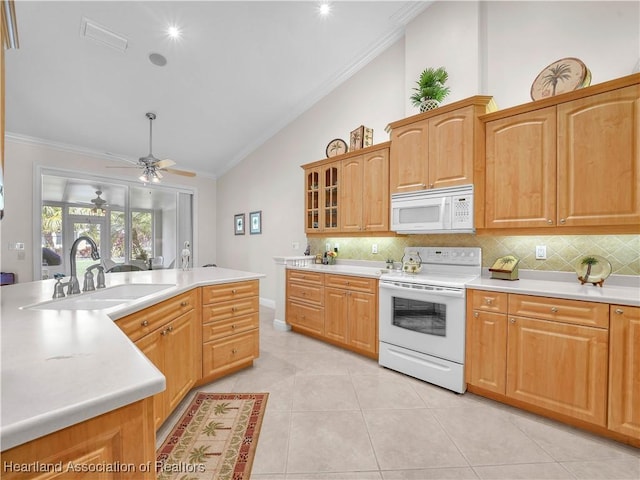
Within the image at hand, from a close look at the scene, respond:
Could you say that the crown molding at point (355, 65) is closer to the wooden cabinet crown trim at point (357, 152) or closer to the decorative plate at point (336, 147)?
the decorative plate at point (336, 147)

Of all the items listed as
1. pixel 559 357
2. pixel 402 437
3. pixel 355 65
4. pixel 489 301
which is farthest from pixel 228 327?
pixel 355 65

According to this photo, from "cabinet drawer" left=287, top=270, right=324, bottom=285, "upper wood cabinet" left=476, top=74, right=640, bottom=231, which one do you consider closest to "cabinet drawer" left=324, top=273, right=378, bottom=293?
"cabinet drawer" left=287, top=270, right=324, bottom=285

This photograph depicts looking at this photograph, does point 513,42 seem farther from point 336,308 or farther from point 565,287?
point 336,308

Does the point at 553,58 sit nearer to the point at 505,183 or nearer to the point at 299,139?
the point at 505,183

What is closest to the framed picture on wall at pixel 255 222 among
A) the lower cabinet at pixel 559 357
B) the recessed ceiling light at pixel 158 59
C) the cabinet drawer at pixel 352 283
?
the cabinet drawer at pixel 352 283

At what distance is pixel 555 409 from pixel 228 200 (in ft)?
20.2

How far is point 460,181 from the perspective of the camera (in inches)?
98.1

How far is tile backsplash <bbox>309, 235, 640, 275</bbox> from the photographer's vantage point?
6.79 feet

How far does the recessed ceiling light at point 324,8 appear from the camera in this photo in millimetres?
2967

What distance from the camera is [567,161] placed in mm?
2064

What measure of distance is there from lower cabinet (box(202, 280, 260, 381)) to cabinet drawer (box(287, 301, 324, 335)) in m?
0.92

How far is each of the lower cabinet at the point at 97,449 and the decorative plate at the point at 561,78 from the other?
126 inches

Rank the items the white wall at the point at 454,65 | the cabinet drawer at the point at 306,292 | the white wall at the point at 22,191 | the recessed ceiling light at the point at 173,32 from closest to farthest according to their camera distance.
Result: the white wall at the point at 454,65 → the recessed ceiling light at the point at 173,32 → the cabinet drawer at the point at 306,292 → the white wall at the point at 22,191

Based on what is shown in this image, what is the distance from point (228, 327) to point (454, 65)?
11.3ft
